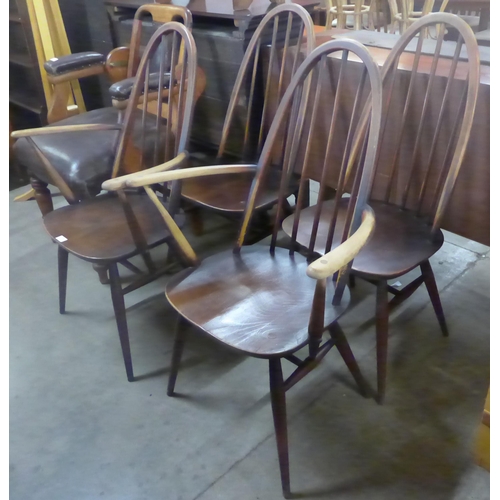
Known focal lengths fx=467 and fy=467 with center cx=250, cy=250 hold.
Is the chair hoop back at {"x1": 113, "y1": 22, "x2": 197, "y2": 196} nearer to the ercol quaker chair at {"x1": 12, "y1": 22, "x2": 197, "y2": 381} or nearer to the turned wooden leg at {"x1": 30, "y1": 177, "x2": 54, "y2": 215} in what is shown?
the ercol quaker chair at {"x1": 12, "y1": 22, "x2": 197, "y2": 381}

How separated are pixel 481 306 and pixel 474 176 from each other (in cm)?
59

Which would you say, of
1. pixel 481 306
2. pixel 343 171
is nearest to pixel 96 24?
pixel 343 171

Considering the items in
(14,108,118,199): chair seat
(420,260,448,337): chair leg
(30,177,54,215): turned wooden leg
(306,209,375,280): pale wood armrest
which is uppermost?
(306,209,375,280): pale wood armrest

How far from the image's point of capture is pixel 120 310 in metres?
1.38

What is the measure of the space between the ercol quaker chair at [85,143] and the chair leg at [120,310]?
0.43m

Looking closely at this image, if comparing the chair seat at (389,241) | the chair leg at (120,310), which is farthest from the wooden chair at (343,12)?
the chair leg at (120,310)

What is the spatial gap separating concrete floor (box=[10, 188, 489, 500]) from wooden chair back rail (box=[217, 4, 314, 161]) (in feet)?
2.31

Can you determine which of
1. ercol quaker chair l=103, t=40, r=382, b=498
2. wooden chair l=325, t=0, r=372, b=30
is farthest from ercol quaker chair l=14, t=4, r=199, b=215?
wooden chair l=325, t=0, r=372, b=30

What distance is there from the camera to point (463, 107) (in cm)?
121

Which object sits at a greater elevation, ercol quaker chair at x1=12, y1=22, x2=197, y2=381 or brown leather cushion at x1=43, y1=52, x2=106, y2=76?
brown leather cushion at x1=43, y1=52, x2=106, y2=76

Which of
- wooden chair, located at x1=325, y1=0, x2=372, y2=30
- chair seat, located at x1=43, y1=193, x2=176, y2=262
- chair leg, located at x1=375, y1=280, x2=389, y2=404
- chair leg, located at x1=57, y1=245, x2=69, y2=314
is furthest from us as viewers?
wooden chair, located at x1=325, y1=0, x2=372, y2=30

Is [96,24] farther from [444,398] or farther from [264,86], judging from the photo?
[444,398]

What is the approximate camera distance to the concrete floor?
1.17 metres

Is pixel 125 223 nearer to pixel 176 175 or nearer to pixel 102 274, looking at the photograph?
pixel 176 175
